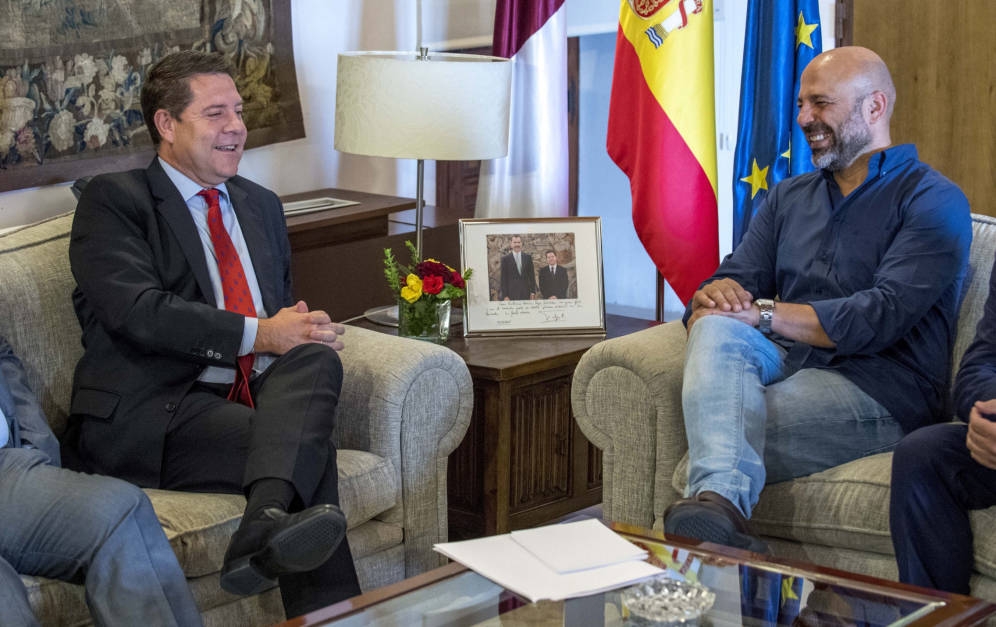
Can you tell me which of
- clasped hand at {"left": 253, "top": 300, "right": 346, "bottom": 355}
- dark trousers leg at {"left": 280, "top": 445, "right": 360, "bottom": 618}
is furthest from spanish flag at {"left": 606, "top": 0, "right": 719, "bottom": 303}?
dark trousers leg at {"left": 280, "top": 445, "right": 360, "bottom": 618}

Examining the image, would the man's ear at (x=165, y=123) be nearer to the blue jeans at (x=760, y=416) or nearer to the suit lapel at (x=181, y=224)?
the suit lapel at (x=181, y=224)

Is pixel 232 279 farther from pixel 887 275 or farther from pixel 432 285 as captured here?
pixel 887 275

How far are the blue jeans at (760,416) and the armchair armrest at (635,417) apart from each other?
83mm

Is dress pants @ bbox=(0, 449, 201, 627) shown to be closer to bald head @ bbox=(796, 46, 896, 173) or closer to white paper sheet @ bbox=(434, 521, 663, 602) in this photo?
white paper sheet @ bbox=(434, 521, 663, 602)

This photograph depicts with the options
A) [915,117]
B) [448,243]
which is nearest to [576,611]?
[448,243]

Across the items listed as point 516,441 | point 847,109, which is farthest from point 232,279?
point 847,109

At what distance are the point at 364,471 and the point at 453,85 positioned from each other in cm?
99

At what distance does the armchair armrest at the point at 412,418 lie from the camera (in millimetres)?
2502

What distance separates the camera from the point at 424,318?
2.87 meters

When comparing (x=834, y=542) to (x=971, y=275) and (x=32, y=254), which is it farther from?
(x=32, y=254)

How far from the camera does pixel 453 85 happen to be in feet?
9.59

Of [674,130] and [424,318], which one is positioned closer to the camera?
[424,318]

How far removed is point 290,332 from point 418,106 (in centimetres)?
73

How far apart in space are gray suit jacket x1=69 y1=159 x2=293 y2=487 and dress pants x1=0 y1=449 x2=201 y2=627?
1.10ft
